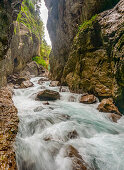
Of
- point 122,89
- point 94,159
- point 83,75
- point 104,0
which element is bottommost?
point 94,159

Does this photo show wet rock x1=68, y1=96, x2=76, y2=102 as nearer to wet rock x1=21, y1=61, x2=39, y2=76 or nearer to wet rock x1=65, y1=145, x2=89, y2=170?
wet rock x1=65, y1=145, x2=89, y2=170

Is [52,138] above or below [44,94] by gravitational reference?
below

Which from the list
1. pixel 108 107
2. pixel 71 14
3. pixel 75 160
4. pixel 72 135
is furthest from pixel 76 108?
pixel 71 14

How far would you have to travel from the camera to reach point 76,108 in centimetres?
625

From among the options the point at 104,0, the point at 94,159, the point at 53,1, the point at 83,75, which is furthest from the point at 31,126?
the point at 53,1

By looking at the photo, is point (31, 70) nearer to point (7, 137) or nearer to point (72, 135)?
point (72, 135)

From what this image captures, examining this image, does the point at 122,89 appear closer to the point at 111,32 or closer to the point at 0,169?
the point at 111,32

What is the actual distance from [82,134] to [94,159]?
1.05 metres

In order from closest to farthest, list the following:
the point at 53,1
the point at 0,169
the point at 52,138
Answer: the point at 0,169 < the point at 52,138 < the point at 53,1

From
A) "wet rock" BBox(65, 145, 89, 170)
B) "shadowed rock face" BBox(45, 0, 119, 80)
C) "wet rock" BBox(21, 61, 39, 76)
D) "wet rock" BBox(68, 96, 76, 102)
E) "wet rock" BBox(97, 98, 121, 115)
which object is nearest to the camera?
"wet rock" BBox(65, 145, 89, 170)

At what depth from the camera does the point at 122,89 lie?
17.6 feet

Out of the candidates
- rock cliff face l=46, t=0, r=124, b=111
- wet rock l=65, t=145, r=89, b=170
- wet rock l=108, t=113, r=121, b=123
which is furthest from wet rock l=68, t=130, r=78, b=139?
rock cliff face l=46, t=0, r=124, b=111

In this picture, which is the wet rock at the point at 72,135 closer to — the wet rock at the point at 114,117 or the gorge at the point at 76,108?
the gorge at the point at 76,108

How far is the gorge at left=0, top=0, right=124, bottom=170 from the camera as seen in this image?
234 cm
